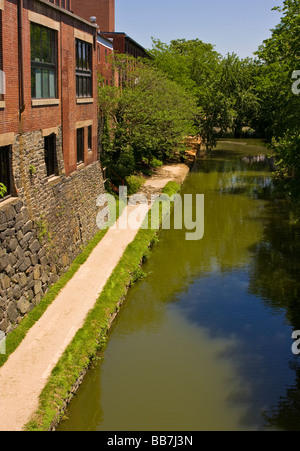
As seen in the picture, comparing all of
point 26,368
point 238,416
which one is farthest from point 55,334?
point 238,416

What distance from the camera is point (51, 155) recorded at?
792 inches

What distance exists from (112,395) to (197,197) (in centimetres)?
2530

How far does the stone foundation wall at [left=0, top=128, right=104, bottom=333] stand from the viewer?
49.3 ft

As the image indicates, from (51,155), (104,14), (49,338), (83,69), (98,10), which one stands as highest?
(98,10)

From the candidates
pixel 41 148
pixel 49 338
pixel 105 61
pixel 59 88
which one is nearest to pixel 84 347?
pixel 49 338

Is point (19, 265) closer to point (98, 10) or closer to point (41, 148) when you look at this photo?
point (41, 148)

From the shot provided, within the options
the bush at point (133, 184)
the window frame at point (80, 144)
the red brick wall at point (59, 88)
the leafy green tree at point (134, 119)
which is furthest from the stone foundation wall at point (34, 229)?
the bush at point (133, 184)

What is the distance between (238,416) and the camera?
42.1ft

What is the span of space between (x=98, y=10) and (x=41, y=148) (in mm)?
36984

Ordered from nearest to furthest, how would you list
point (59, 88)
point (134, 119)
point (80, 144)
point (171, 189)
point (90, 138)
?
point (59, 88) < point (80, 144) < point (90, 138) < point (134, 119) < point (171, 189)

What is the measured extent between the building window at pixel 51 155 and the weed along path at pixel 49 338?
383 centimetres
